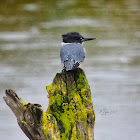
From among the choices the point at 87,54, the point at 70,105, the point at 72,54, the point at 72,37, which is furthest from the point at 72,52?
Result: the point at 87,54

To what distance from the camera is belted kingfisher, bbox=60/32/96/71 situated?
484 centimetres

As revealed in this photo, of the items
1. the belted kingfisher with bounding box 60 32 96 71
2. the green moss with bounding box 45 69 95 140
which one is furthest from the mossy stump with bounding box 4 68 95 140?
the belted kingfisher with bounding box 60 32 96 71

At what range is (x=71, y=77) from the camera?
427 centimetres

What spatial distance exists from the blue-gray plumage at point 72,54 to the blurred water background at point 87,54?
6.48ft

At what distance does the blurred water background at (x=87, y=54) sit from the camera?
7.47 m

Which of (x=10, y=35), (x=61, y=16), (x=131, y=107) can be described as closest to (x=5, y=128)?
(x=131, y=107)

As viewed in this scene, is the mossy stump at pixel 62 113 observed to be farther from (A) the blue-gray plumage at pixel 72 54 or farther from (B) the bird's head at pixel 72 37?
(B) the bird's head at pixel 72 37

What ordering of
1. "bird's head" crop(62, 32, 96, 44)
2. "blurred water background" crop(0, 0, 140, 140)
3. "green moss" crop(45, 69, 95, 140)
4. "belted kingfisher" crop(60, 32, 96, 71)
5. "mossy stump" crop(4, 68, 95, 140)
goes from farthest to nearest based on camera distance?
"blurred water background" crop(0, 0, 140, 140) → "bird's head" crop(62, 32, 96, 44) → "belted kingfisher" crop(60, 32, 96, 71) → "green moss" crop(45, 69, 95, 140) → "mossy stump" crop(4, 68, 95, 140)

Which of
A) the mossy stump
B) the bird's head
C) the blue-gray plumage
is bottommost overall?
the mossy stump

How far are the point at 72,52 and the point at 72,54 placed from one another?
29 mm

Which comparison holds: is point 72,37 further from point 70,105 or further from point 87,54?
point 87,54

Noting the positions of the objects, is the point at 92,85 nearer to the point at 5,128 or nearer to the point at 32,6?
the point at 5,128

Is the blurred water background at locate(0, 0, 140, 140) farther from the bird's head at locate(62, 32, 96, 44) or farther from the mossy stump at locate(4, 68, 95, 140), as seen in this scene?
the mossy stump at locate(4, 68, 95, 140)

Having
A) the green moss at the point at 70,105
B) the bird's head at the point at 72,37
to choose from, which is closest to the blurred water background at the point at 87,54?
the bird's head at the point at 72,37
